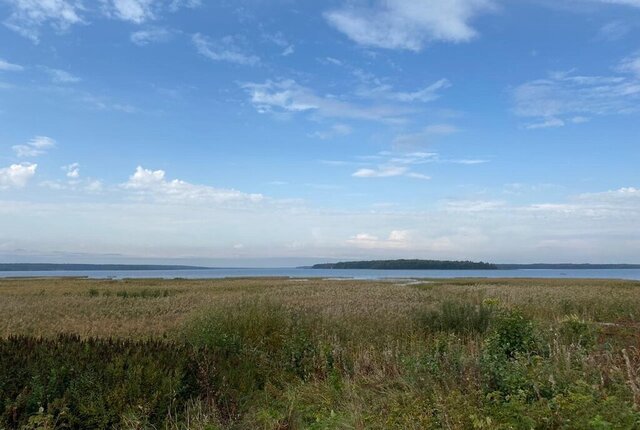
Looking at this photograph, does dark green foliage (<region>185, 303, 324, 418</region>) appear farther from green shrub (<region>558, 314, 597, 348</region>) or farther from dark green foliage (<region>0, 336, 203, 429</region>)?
green shrub (<region>558, 314, 597, 348</region>)

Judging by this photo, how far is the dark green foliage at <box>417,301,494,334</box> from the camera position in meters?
12.4

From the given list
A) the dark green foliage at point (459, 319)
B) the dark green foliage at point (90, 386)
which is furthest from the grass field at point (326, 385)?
the dark green foliage at point (459, 319)

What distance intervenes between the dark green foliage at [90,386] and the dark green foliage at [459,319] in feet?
24.4

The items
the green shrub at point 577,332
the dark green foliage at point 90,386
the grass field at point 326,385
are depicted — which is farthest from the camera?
the green shrub at point 577,332

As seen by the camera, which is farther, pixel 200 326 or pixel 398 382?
pixel 200 326

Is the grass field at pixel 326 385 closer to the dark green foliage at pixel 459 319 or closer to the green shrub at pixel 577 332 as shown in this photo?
the green shrub at pixel 577 332

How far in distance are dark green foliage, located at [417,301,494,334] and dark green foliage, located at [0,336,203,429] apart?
744 centimetres

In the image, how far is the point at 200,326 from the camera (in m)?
11.7

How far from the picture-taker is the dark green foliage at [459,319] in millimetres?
12352

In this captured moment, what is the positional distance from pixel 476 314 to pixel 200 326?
6811mm

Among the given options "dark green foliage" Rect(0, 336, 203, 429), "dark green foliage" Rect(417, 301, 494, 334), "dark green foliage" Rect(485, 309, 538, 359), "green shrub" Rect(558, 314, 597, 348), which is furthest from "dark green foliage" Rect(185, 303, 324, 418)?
"green shrub" Rect(558, 314, 597, 348)

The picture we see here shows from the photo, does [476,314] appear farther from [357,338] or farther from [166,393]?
[166,393]

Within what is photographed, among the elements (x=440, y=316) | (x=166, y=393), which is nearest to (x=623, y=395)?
(x=166, y=393)

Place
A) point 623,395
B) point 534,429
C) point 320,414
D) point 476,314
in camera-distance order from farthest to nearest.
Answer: point 476,314, point 320,414, point 623,395, point 534,429
